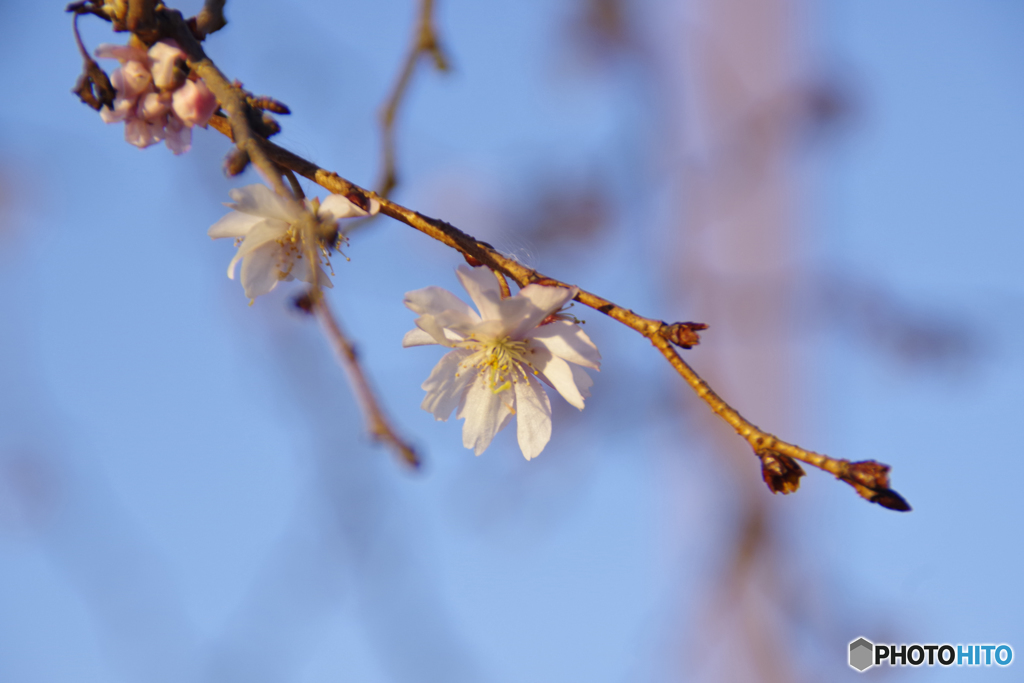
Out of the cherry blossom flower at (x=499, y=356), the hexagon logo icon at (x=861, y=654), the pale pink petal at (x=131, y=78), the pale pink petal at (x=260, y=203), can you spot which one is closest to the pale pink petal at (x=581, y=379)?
the cherry blossom flower at (x=499, y=356)

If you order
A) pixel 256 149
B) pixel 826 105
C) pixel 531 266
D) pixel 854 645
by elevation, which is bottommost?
→ pixel 256 149

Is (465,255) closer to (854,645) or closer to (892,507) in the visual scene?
(892,507)

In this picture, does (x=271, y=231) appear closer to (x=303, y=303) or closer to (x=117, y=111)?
(x=117, y=111)

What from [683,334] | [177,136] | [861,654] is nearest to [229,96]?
[177,136]

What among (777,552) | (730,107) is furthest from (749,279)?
(777,552)

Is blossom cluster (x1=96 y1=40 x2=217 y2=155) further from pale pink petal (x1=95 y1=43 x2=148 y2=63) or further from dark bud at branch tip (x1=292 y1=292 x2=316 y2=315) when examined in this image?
dark bud at branch tip (x1=292 y1=292 x2=316 y2=315)

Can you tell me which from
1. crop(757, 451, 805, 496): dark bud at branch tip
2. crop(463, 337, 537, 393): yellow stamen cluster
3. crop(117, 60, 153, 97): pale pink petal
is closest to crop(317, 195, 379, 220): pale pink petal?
crop(463, 337, 537, 393): yellow stamen cluster

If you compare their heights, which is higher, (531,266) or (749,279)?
(749,279)

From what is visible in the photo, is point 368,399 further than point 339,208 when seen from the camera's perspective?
Yes
